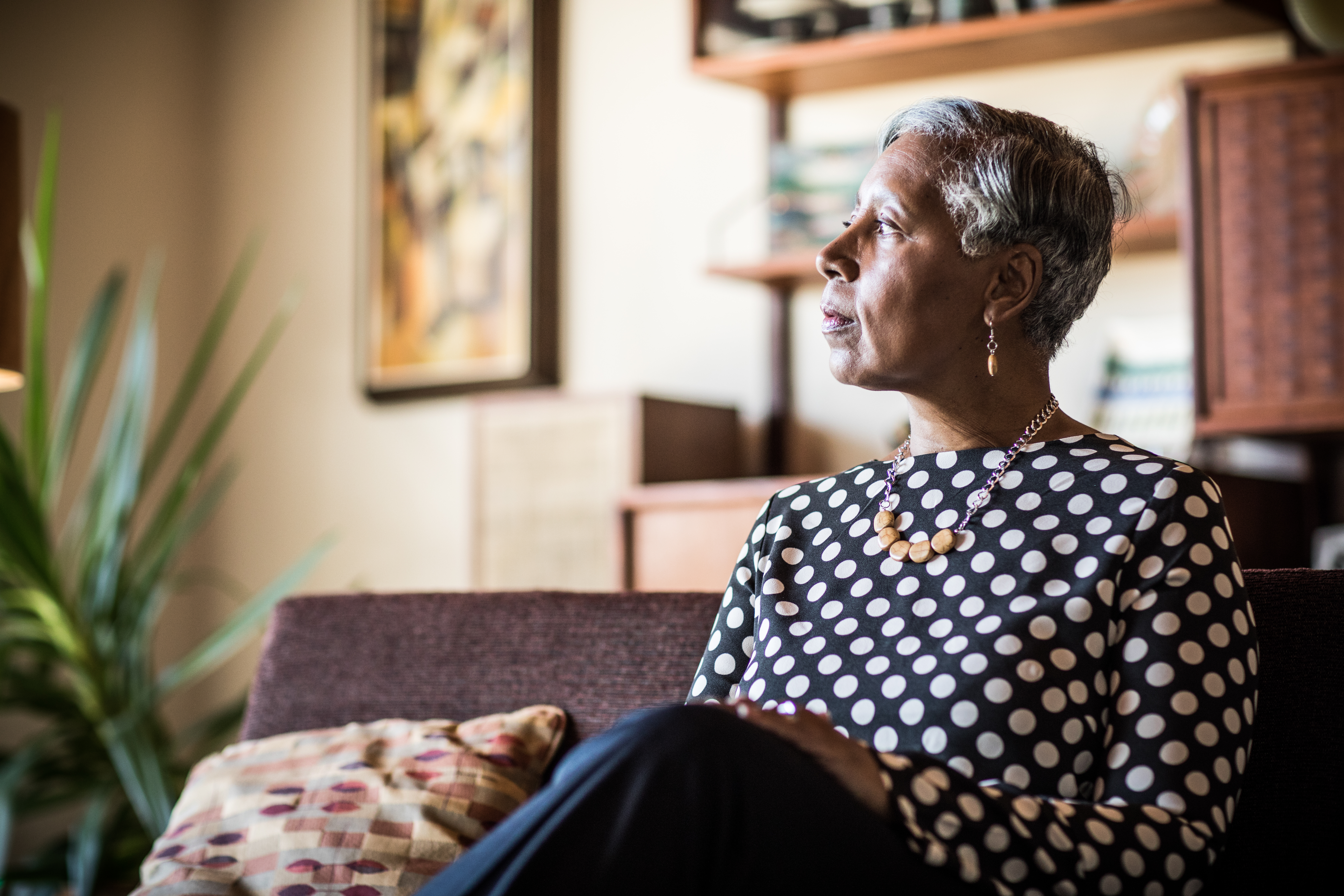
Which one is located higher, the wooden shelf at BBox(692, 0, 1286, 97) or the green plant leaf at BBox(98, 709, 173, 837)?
the wooden shelf at BBox(692, 0, 1286, 97)

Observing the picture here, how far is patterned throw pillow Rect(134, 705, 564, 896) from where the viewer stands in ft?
4.42

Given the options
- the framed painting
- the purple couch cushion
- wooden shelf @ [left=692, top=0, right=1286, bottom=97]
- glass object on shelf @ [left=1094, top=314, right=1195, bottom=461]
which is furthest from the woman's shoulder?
the framed painting

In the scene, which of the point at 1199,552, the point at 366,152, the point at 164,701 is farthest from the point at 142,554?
the point at 1199,552

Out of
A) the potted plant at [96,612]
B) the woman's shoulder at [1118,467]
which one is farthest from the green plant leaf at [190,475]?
the woman's shoulder at [1118,467]

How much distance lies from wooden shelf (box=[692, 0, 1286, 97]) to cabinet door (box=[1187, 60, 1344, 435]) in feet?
0.99

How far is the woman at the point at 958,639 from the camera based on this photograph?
870 mm

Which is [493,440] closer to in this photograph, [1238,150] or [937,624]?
[1238,150]

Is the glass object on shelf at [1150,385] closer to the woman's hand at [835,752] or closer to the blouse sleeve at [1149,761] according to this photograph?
the blouse sleeve at [1149,761]

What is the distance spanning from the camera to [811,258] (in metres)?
2.92

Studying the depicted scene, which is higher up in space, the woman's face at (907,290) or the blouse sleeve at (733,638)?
the woman's face at (907,290)

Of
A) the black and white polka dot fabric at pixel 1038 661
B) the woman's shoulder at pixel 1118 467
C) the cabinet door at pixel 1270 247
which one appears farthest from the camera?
the cabinet door at pixel 1270 247

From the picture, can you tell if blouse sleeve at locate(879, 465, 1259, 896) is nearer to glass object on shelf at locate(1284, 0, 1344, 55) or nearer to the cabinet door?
the cabinet door

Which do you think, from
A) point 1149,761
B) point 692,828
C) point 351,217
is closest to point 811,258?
point 351,217

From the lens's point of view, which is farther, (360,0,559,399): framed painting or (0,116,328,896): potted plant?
(360,0,559,399): framed painting
